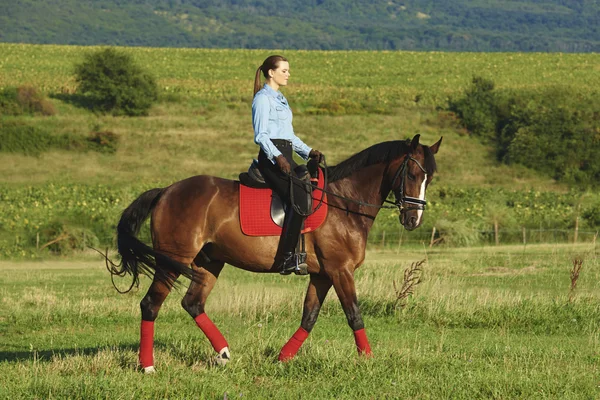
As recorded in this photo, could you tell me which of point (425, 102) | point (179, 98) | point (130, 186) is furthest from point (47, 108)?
point (425, 102)

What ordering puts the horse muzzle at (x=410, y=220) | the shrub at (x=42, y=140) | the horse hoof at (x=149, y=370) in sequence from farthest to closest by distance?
1. the shrub at (x=42, y=140)
2. the horse muzzle at (x=410, y=220)
3. the horse hoof at (x=149, y=370)

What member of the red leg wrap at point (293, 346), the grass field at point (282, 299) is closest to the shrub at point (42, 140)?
the grass field at point (282, 299)

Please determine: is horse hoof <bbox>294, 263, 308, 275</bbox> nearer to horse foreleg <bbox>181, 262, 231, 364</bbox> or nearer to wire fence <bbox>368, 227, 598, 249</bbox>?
horse foreleg <bbox>181, 262, 231, 364</bbox>

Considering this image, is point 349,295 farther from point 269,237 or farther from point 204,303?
point 204,303

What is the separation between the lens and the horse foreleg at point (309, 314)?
→ 8.98 m

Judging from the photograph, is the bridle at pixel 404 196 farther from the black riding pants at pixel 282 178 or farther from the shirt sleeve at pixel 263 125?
the shirt sleeve at pixel 263 125

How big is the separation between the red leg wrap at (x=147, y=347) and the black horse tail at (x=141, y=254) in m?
0.42

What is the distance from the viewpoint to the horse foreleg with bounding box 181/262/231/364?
911 cm

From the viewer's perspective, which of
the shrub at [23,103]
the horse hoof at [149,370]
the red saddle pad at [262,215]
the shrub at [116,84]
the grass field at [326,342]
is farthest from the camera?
the shrub at [116,84]

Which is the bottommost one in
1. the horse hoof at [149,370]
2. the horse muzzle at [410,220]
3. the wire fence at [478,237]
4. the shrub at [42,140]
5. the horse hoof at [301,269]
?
the shrub at [42,140]

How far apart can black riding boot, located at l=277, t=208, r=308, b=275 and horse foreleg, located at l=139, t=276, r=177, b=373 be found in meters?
1.16

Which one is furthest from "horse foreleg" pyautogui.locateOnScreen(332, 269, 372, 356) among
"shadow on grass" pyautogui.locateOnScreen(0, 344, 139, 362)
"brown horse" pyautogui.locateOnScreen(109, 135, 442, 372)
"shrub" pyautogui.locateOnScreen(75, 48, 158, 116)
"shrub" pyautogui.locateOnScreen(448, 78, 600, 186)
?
"shrub" pyautogui.locateOnScreen(75, 48, 158, 116)

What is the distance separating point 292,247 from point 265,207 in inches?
19.9

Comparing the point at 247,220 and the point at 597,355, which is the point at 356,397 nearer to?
the point at 247,220
